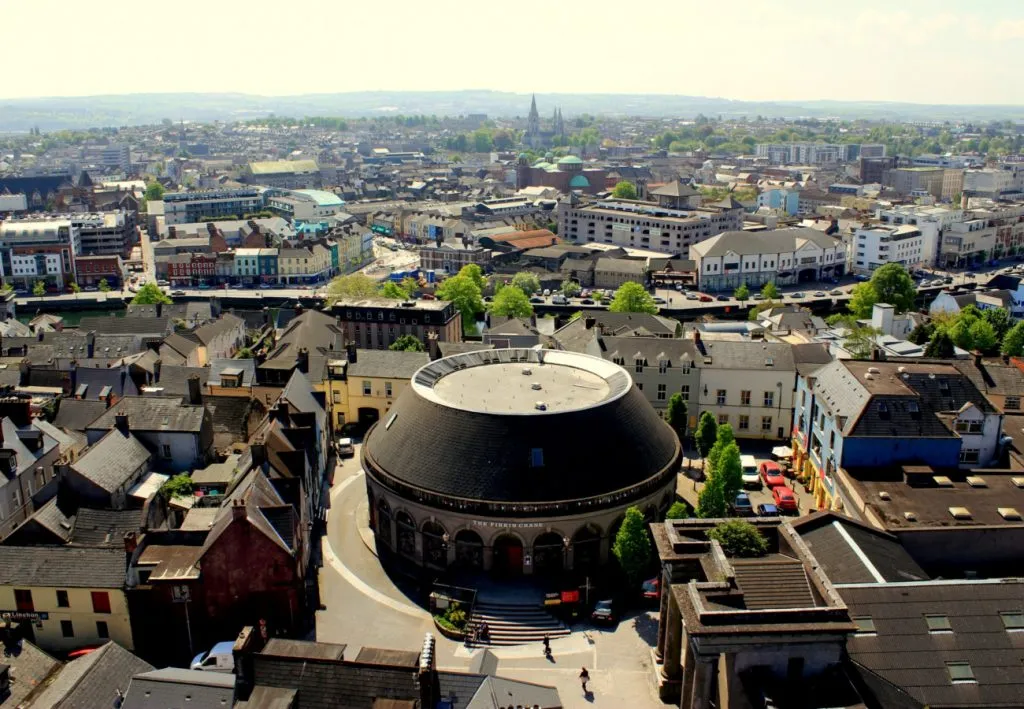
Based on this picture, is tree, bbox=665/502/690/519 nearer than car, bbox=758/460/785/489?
Yes

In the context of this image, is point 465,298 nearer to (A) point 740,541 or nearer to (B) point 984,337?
(B) point 984,337

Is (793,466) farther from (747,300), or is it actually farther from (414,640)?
(747,300)

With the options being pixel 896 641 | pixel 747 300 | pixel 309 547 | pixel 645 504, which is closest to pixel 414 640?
pixel 309 547

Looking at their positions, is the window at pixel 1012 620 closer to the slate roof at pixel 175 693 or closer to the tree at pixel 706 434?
the slate roof at pixel 175 693

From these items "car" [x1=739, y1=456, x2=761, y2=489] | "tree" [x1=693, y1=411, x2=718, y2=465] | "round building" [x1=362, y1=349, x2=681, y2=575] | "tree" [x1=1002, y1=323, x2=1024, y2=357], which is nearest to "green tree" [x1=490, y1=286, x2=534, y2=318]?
"tree" [x1=1002, y1=323, x2=1024, y2=357]

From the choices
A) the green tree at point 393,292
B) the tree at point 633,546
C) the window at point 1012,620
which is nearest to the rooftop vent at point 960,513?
the window at point 1012,620

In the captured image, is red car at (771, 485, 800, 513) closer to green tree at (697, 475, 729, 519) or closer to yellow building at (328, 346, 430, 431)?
green tree at (697, 475, 729, 519)
